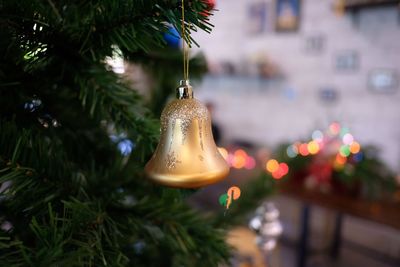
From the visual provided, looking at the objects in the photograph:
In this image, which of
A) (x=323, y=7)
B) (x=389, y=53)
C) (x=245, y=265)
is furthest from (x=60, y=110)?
(x=323, y=7)

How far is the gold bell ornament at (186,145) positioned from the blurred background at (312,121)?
0.30m

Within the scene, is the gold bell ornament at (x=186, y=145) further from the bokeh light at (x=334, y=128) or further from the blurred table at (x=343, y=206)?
the bokeh light at (x=334, y=128)

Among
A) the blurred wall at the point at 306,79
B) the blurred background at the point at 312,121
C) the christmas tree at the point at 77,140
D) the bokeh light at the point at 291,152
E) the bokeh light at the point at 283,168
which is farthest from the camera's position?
the blurred wall at the point at 306,79

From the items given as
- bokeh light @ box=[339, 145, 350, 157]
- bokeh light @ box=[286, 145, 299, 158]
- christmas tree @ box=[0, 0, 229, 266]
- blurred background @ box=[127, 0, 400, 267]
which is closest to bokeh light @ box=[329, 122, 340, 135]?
blurred background @ box=[127, 0, 400, 267]

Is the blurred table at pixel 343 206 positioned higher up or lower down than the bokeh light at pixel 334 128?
lower down

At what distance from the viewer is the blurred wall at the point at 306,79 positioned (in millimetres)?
2863

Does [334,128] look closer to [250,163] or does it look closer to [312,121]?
[312,121]

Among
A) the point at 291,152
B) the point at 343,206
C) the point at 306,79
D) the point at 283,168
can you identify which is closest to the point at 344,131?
the point at 306,79

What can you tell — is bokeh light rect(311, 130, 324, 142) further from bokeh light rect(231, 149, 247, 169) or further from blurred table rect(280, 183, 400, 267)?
bokeh light rect(231, 149, 247, 169)

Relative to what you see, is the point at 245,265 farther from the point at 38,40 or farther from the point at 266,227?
the point at 38,40

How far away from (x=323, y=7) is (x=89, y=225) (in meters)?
3.34

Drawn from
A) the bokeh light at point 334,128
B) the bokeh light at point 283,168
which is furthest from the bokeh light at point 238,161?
the bokeh light at point 283,168

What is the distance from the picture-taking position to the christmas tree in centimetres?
29

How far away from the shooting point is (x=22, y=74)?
350 millimetres
